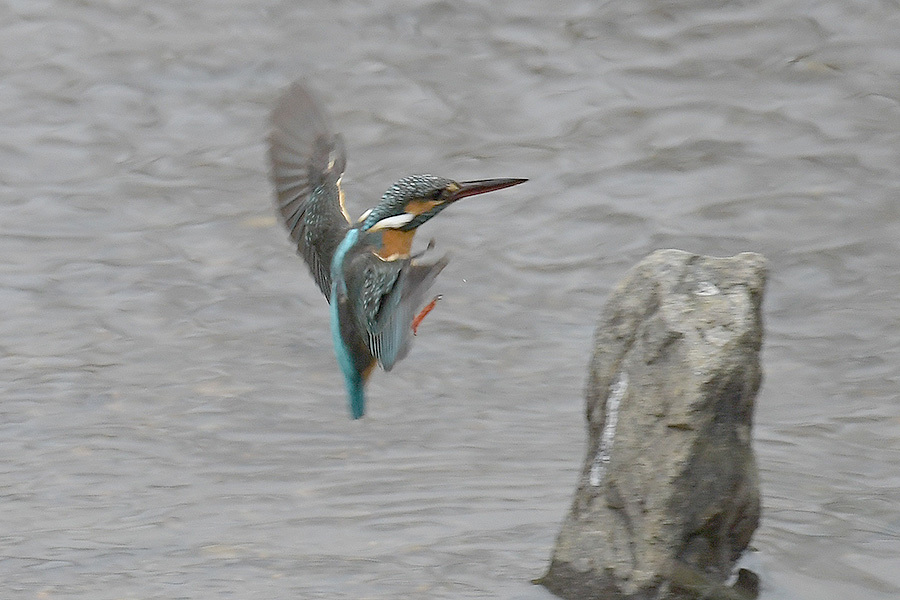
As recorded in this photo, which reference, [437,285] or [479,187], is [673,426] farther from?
[437,285]

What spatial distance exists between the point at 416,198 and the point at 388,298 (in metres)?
0.31

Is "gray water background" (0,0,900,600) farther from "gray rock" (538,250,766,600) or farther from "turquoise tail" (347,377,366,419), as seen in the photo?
"turquoise tail" (347,377,366,419)

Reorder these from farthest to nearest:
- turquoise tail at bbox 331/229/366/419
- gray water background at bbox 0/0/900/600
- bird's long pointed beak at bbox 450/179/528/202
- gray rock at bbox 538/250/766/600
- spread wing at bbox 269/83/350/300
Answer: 1. gray water background at bbox 0/0/900/600
2. spread wing at bbox 269/83/350/300
3. turquoise tail at bbox 331/229/366/419
4. bird's long pointed beak at bbox 450/179/528/202
5. gray rock at bbox 538/250/766/600

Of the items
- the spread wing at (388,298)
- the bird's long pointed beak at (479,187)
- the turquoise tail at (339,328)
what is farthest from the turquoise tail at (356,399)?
the bird's long pointed beak at (479,187)

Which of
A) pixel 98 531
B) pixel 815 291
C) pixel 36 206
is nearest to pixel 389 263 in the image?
pixel 98 531

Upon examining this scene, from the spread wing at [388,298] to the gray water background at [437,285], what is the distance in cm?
82

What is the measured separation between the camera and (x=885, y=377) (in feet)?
20.3

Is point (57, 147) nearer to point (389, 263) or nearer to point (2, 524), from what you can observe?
point (2, 524)

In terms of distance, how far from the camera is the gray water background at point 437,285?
4.85 m

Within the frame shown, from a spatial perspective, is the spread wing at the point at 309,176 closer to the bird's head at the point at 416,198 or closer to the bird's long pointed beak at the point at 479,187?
the bird's head at the point at 416,198

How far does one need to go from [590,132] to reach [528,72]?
0.79 metres

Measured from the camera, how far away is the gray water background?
4.85 metres

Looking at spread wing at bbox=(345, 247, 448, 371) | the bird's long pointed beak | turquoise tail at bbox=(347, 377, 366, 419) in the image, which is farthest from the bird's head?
turquoise tail at bbox=(347, 377, 366, 419)

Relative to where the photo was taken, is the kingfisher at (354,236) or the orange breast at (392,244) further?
the orange breast at (392,244)
